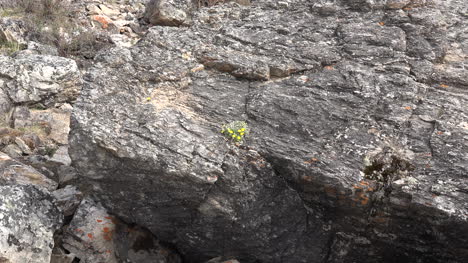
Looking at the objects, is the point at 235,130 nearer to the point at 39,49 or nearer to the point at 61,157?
the point at 61,157

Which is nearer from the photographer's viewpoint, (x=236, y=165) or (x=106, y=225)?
(x=236, y=165)

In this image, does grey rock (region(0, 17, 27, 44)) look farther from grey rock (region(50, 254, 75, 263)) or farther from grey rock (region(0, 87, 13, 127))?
grey rock (region(50, 254, 75, 263))

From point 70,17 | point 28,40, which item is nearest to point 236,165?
point 28,40

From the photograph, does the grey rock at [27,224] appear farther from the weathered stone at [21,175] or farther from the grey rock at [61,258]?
the weathered stone at [21,175]

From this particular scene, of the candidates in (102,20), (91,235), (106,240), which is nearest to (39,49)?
(102,20)

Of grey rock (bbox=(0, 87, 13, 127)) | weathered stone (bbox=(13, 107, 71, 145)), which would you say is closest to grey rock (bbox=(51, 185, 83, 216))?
weathered stone (bbox=(13, 107, 71, 145))

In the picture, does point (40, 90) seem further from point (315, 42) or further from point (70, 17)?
point (315, 42)
